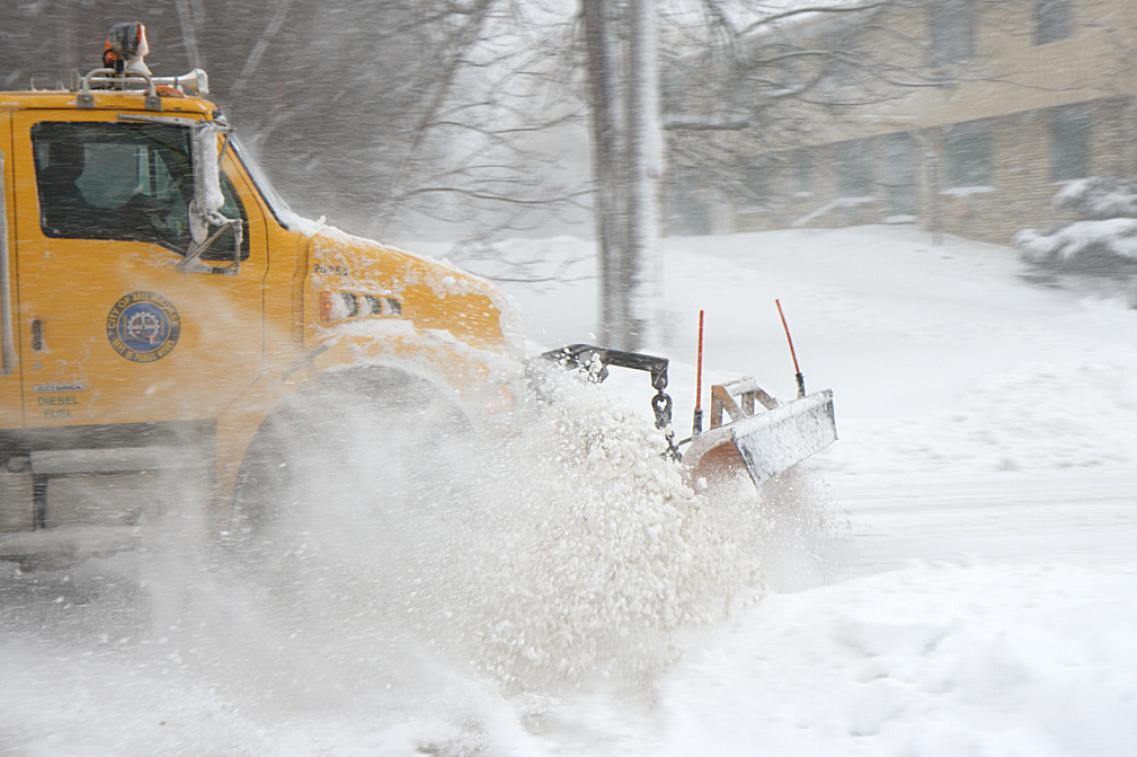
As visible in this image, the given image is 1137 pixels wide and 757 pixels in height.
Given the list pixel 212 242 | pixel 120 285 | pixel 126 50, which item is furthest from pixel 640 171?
pixel 120 285

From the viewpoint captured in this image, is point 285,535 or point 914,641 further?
point 285,535

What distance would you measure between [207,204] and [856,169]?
25189 millimetres

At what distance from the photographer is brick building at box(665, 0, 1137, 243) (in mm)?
20328

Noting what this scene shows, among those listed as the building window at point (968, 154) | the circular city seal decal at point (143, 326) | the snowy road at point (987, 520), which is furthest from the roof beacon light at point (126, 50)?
the building window at point (968, 154)

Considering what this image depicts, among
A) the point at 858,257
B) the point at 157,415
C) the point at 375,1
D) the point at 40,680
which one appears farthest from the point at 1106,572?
the point at 858,257

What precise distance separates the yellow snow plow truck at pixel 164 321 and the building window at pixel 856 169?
23631 millimetres

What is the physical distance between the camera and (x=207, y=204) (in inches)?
171

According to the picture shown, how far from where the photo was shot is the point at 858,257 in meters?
23.2

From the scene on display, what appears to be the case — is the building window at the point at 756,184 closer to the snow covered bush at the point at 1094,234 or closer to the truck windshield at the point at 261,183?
the snow covered bush at the point at 1094,234

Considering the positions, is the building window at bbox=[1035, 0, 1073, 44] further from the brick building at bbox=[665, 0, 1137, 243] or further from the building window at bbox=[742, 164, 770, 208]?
the building window at bbox=[742, 164, 770, 208]

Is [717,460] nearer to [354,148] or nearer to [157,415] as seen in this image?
[157,415]

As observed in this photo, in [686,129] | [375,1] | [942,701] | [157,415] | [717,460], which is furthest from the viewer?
[686,129]

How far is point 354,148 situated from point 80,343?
7543 millimetres

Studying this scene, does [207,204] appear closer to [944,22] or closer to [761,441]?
[761,441]
